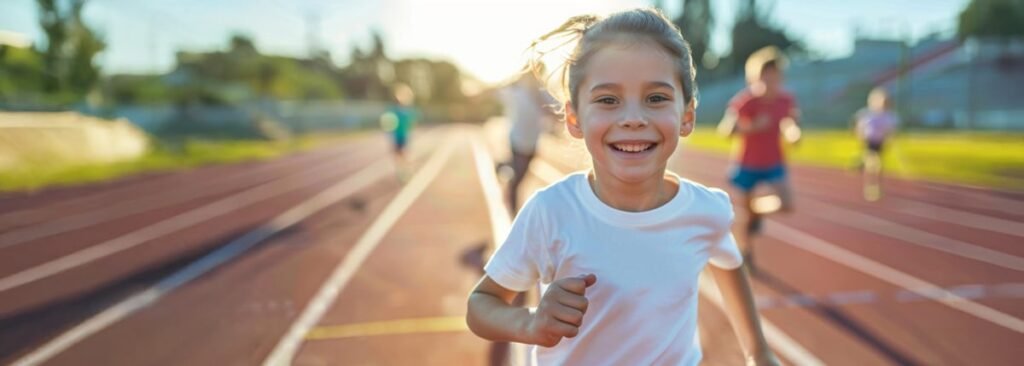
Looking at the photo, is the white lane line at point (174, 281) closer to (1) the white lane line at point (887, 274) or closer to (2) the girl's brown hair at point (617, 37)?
(2) the girl's brown hair at point (617, 37)

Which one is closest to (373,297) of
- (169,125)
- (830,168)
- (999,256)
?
(999,256)

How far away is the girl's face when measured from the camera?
69.4 inches

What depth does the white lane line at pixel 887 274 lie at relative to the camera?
5250 mm

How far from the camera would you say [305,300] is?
5801 millimetres

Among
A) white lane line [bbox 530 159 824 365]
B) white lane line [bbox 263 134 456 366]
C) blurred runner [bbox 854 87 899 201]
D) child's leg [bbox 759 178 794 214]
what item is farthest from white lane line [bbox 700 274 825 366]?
blurred runner [bbox 854 87 899 201]

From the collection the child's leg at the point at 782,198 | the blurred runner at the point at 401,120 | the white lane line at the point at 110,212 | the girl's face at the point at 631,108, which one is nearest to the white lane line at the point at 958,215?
the child's leg at the point at 782,198

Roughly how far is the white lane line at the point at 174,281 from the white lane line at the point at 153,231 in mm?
1008

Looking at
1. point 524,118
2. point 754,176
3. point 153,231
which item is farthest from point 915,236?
point 153,231

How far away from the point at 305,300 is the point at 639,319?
Result: 4.38m

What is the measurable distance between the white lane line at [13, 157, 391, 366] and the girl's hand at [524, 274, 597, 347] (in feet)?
13.3

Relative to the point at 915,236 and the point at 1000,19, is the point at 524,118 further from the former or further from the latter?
the point at 1000,19

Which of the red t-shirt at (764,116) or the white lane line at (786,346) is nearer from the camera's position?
the white lane line at (786,346)

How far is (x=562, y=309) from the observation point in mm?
1469

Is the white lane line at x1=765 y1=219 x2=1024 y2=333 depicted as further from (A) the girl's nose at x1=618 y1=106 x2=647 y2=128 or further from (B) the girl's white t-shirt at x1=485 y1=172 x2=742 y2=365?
(A) the girl's nose at x1=618 y1=106 x2=647 y2=128
